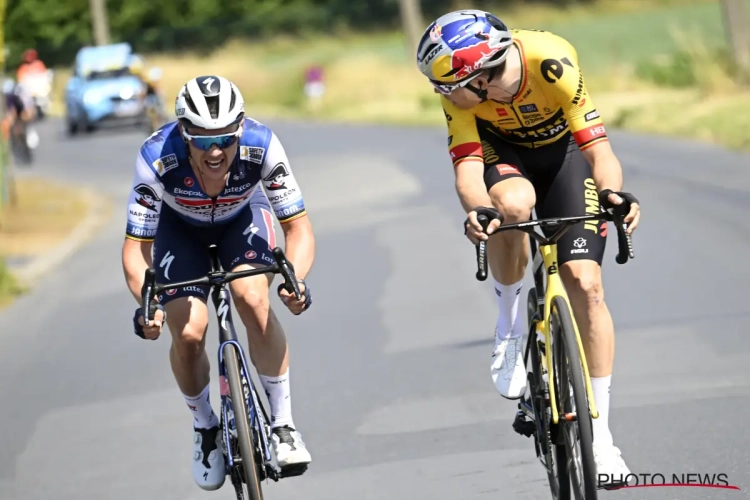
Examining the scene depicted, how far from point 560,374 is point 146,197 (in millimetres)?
1867

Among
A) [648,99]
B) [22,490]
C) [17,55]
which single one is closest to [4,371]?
[22,490]

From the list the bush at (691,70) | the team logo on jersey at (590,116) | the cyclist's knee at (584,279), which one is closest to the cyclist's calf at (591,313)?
the cyclist's knee at (584,279)

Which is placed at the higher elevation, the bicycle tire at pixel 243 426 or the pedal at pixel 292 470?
the bicycle tire at pixel 243 426

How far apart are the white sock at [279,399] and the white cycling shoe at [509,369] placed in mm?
1004

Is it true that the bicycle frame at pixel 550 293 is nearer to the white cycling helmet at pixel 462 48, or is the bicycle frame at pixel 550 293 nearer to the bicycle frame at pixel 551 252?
the bicycle frame at pixel 551 252

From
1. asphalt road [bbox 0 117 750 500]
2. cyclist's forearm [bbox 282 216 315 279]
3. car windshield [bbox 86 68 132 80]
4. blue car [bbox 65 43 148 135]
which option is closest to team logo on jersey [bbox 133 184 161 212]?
cyclist's forearm [bbox 282 216 315 279]

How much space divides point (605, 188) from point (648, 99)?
2250cm

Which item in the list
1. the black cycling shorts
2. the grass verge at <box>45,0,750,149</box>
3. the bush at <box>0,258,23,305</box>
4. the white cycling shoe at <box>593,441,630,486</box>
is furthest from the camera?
the grass verge at <box>45,0,750,149</box>

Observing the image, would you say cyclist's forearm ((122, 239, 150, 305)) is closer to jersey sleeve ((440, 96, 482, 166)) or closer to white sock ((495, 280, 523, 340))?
jersey sleeve ((440, 96, 482, 166))

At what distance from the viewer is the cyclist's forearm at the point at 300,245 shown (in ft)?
19.3

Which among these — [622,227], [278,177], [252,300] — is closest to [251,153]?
[278,177]

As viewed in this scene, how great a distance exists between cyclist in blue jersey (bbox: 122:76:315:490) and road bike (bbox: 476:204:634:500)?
948 millimetres

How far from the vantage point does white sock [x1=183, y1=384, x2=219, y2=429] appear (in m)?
6.07

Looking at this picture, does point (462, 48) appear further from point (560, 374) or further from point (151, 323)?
point (151, 323)
